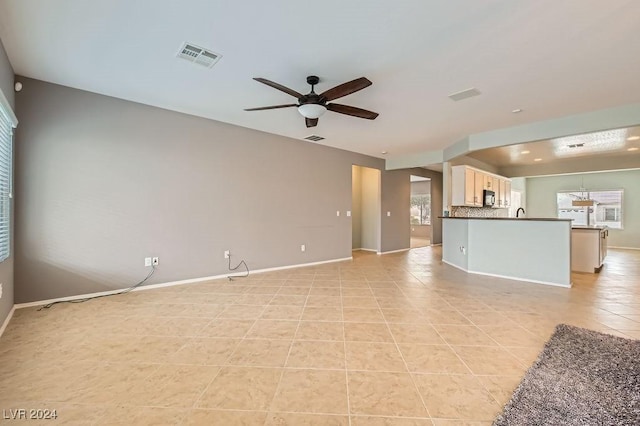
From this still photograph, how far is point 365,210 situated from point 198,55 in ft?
19.6

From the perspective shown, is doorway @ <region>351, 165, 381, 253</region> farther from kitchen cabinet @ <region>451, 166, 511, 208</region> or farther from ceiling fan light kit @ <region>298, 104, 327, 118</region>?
ceiling fan light kit @ <region>298, 104, 327, 118</region>

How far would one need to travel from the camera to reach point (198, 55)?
2.62 meters

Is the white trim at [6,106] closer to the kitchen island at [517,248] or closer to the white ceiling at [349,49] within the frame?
the white ceiling at [349,49]

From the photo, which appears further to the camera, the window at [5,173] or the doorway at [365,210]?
the doorway at [365,210]

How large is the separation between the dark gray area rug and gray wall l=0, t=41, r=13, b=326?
414 cm

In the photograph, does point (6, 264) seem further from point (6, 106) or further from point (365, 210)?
point (365, 210)

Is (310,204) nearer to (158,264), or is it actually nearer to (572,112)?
(158,264)

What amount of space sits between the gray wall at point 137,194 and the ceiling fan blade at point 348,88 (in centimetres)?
252

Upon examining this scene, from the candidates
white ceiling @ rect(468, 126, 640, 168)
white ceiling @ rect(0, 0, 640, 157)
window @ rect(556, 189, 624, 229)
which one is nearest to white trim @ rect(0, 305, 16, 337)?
white ceiling @ rect(0, 0, 640, 157)

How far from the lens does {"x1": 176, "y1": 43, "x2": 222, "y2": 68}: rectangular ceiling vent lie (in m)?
2.51

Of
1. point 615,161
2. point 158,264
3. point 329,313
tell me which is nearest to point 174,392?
point 329,313

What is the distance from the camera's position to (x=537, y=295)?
11.9 ft

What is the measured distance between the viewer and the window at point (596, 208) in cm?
870

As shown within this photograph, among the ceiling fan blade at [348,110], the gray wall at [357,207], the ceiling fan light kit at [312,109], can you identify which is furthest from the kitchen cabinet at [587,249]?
the ceiling fan light kit at [312,109]
